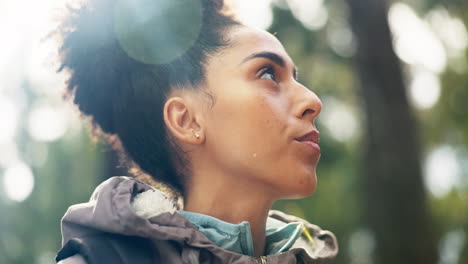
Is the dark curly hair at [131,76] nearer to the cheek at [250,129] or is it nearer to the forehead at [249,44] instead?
the forehead at [249,44]

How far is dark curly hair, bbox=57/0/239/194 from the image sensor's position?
2.37m

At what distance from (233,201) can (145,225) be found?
18.4 inches

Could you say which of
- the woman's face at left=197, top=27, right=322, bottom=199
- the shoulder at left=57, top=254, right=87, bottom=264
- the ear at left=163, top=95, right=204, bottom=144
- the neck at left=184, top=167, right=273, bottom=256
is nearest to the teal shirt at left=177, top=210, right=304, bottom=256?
the neck at left=184, top=167, right=273, bottom=256

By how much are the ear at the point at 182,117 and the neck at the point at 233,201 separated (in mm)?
182

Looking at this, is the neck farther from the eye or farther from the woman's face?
the eye

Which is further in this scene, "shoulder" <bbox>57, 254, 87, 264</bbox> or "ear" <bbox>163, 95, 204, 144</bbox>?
"ear" <bbox>163, 95, 204, 144</bbox>

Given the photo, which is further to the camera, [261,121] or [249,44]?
[249,44]

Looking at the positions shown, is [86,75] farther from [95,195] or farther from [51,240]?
[51,240]

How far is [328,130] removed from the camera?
9.70 meters

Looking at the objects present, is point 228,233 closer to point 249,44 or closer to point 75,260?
point 75,260

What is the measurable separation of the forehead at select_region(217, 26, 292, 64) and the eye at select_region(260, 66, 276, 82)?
8 centimetres

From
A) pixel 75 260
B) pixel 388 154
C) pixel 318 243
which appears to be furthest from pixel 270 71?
pixel 388 154

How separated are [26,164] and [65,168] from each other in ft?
2.97

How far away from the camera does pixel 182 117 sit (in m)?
2.36
